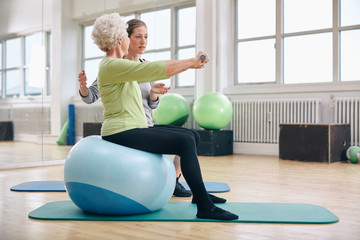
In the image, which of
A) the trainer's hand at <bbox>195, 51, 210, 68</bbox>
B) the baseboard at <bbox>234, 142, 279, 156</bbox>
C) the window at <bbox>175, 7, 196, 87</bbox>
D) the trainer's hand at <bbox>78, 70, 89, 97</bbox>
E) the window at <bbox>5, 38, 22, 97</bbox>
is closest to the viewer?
the trainer's hand at <bbox>195, 51, 210, 68</bbox>

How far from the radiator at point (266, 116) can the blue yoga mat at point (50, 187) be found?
2.60 meters

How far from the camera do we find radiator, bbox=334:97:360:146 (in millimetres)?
4910

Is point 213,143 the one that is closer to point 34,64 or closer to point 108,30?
point 34,64

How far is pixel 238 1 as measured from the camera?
623 centimetres

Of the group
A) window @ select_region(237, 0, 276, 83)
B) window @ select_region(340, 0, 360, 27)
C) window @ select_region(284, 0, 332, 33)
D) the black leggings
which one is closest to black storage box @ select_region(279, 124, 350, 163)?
window @ select_region(237, 0, 276, 83)

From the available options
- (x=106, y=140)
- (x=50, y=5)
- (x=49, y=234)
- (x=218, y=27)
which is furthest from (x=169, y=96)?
(x=49, y=234)

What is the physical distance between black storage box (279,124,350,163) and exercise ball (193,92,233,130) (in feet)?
2.62

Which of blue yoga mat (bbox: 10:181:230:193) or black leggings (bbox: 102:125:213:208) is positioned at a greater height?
black leggings (bbox: 102:125:213:208)

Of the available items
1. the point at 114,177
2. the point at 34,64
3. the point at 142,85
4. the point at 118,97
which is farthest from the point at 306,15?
A: the point at 114,177

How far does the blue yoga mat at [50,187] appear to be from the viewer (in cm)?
283

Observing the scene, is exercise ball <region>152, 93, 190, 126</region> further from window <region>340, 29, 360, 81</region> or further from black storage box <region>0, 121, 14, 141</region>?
window <region>340, 29, 360, 81</region>

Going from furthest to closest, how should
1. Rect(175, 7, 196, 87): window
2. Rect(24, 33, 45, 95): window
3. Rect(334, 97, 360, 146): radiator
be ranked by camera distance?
1. Rect(175, 7, 196, 87): window
2. Rect(334, 97, 360, 146): radiator
3. Rect(24, 33, 45, 95): window

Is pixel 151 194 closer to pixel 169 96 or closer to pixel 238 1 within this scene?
pixel 169 96

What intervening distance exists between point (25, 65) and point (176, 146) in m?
2.78
